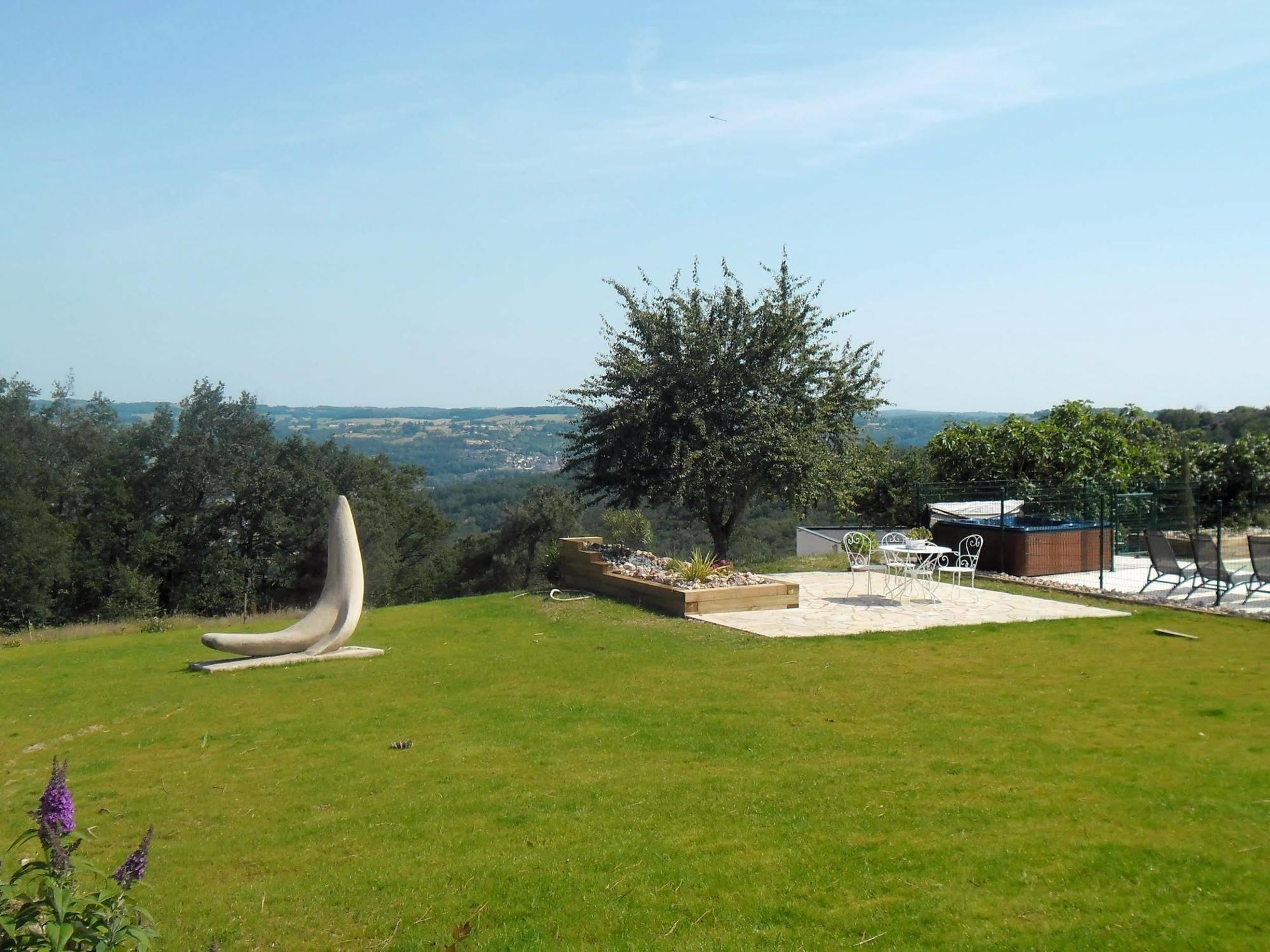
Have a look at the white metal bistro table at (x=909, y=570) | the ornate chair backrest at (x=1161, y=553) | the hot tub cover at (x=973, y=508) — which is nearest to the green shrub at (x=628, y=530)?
the white metal bistro table at (x=909, y=570)

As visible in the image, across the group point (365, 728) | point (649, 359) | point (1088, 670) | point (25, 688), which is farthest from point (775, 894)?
point (649, 359)

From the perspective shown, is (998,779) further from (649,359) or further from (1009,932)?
(649,359)

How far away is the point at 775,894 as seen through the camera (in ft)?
13.9

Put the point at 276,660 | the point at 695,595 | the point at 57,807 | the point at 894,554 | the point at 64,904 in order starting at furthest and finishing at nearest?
1. the point at 894,554
2. the point at 695,595
3. the point at 276,660
4. the point at 57,807
5. the point at 64,904

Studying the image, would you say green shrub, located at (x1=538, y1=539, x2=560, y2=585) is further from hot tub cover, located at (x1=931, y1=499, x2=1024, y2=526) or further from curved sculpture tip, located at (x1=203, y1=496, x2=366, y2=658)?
hot tub cover, located at (x1=931, y1=499, x2=1024, y2=526)

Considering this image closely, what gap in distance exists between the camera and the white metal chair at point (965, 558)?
54.4 feet

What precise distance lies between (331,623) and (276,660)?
741 mm

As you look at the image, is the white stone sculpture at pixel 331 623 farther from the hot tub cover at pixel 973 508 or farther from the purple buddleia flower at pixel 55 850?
the hot tub cover at pixel 973 508

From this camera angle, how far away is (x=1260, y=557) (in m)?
13.1

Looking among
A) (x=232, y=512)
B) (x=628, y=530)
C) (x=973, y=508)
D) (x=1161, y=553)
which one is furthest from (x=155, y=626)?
(x=232, y=512)

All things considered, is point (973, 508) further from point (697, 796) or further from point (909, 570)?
point (697, 796)

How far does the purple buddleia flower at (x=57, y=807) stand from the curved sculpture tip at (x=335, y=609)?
8.63m

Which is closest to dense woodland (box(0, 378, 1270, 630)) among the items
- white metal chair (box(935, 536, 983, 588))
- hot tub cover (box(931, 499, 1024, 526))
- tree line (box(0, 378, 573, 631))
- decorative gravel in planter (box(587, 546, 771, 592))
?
tree line (box(0, 378, 573, 631))

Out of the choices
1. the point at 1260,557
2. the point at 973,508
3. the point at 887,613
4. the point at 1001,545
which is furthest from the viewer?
the point at 973,508
